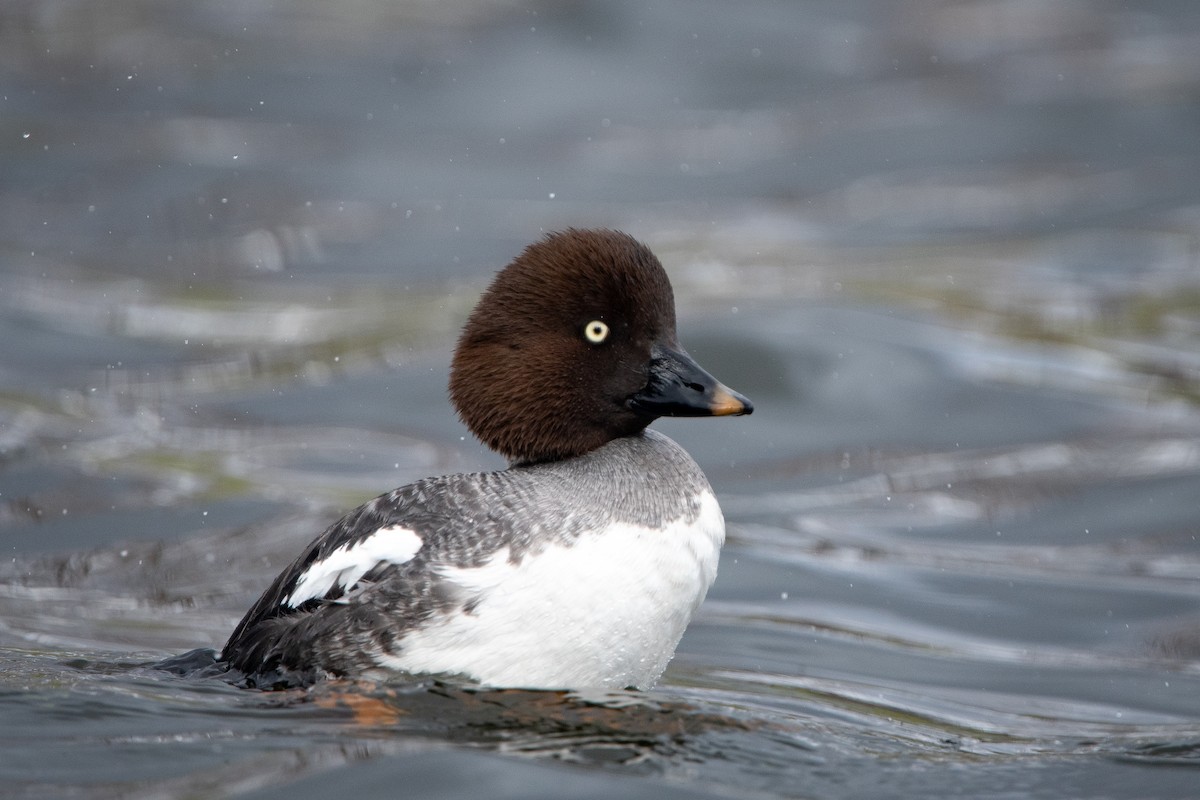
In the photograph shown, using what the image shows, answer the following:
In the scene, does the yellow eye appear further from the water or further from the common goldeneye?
the water

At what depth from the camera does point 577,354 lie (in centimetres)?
505

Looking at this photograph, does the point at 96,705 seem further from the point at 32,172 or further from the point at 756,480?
the point at 32,172

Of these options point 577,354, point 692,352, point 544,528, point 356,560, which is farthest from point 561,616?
point 692,352

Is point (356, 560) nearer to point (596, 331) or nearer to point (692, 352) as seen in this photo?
point (596, 331)

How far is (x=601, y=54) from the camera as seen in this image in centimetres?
1739

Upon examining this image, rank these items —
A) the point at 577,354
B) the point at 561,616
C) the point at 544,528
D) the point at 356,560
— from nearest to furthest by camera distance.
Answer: the point at 561,616, the point at 544,528, the point at 356,560, the point at 577,354

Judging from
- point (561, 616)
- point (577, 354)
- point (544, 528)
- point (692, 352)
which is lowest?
point (561, 616)

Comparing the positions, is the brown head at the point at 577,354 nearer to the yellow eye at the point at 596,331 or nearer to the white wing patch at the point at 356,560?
the yellow eye at the point at 596,331

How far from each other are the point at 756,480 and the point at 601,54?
918cm

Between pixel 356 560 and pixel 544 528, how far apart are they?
609mm

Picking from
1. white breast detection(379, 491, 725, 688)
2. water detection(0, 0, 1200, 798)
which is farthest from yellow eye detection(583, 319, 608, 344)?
water detection(0, 0, 1200, 798)

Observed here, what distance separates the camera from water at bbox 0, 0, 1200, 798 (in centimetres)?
473

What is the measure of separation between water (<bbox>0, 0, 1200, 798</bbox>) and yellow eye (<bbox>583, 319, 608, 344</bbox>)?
3.65 feet

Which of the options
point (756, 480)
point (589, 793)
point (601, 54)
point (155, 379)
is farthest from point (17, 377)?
point (601, 54)
